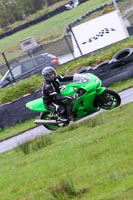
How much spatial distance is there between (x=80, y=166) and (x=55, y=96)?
20.5 ft

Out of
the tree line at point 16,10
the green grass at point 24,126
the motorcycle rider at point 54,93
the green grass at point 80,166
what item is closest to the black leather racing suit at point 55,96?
the motorcycle rider at point 54,93

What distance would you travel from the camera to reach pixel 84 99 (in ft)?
51.4

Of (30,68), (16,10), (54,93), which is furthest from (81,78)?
(16,10)

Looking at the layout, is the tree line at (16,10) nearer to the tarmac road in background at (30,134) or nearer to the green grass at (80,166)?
the tarmac road in background at (30,134)

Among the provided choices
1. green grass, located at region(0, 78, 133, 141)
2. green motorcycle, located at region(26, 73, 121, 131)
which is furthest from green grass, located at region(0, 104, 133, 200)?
green grass, located at region(0, 78, 133, 141)

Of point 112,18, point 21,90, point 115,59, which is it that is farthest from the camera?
point 112,18

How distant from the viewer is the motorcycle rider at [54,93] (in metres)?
15.1

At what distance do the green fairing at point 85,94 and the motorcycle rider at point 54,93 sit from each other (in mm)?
187

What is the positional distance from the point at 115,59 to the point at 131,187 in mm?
13077

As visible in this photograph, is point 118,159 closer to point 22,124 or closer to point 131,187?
point 131,187

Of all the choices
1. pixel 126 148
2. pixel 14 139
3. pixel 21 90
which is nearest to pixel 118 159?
pixel 126 148

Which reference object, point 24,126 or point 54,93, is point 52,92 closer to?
point 54,93

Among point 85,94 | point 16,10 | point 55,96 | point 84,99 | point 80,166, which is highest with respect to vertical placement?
point 80,166

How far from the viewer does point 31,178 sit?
10.0 metres
